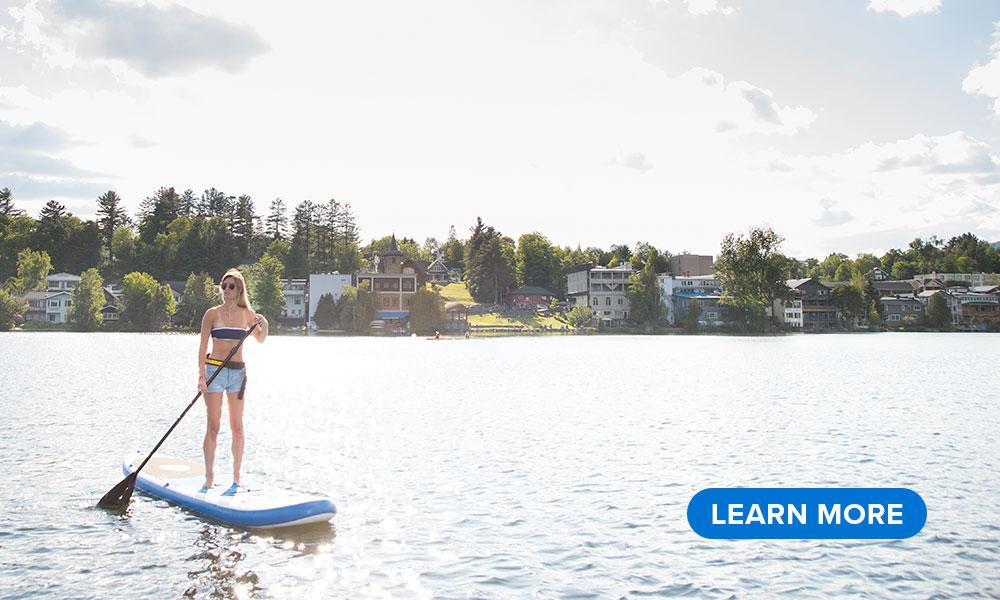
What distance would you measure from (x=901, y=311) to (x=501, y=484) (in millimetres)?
179568

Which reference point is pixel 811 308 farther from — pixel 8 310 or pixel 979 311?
pixel 8 310

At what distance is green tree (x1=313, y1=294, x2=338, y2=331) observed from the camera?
12925cm

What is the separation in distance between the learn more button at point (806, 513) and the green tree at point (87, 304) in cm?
13448

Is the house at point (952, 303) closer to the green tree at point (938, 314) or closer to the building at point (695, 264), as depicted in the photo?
the green tree at point (938, 314)

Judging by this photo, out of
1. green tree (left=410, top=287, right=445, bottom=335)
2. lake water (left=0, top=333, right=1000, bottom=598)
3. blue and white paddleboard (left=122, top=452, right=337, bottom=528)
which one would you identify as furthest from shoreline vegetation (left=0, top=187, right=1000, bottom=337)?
blue and white paddleboard (left=122, top=452, right=337, bottom=528)

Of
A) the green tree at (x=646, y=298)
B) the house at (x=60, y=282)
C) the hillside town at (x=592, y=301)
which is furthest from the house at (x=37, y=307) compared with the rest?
the green tree at (x=646, y=298)

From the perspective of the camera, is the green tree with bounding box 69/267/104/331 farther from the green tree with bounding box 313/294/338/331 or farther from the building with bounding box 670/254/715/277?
the building with bounding box 670/254/715/277

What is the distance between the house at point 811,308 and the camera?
15712cm

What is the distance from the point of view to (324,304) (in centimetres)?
12925

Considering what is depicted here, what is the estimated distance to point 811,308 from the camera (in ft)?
521

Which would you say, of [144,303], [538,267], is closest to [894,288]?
[538,267]

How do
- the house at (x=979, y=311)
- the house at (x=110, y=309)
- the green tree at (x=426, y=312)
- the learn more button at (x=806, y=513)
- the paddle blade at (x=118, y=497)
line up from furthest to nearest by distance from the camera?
the house at (x=979, y=311)
the house at (x=110, y=309)
the green tree at (x=426, y=312)
the paddle blade at (x=118, y=497)
the learn more button at (x=806, y=513)

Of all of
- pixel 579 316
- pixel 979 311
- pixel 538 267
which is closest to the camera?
pixel 579 316

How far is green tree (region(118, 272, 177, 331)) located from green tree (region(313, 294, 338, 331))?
2669cm
